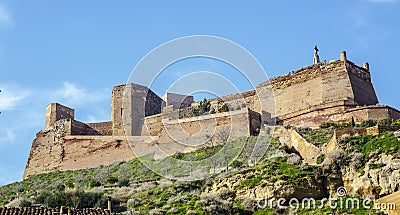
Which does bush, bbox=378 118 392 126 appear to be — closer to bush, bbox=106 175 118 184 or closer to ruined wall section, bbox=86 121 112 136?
bush, bbox=106 175 118 184

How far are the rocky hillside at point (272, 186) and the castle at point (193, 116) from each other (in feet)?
18.1

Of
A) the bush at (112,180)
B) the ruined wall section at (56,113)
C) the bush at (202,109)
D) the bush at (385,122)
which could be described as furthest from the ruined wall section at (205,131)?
the ruined wall section at (56,113)

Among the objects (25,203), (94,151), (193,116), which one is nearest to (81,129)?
(94,151)

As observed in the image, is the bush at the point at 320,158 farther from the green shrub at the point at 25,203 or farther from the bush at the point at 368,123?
the green shrub at the point at 25,203

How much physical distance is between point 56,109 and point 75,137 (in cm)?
343

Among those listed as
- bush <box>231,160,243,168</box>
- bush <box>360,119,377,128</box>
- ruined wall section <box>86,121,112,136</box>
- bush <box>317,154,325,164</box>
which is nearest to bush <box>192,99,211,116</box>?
ruined wall section <box>86,121,112,136</box>

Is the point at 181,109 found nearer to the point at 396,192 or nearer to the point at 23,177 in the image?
the point at 23,177

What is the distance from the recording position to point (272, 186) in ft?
118

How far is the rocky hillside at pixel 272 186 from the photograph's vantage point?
34406mm

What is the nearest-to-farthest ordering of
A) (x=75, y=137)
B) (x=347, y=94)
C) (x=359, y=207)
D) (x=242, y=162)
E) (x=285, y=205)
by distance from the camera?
(x=359, y=207), (x=285, y=205), (x=242, y=162), (x=347, y=94), (x=75, y=137)

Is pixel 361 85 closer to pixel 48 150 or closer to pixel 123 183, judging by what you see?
pixel 123 183

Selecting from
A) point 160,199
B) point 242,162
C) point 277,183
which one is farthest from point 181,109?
point 277,183

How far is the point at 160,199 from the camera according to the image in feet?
128

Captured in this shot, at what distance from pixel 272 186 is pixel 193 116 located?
18057mm
